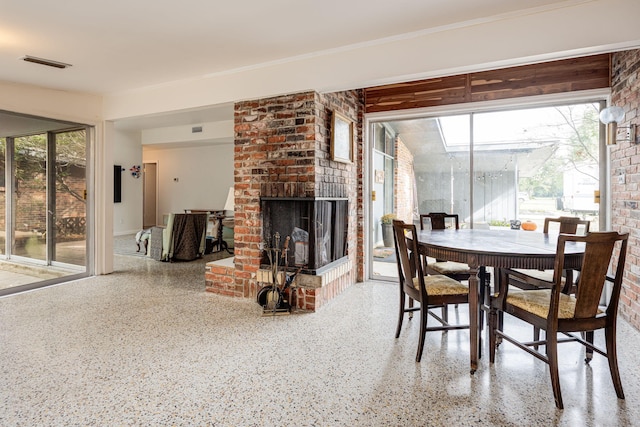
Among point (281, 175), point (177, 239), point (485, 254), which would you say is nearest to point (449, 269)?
point (485, 254)

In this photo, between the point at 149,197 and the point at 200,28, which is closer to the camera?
the point at 200,28

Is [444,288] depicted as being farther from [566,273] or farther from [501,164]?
[501,164]

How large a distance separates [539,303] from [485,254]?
0.39 meters

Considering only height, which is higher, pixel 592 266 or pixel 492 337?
pixel 592 266

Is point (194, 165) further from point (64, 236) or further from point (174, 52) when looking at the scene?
point (174, 52)

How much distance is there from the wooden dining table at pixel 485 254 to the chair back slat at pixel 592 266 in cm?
19

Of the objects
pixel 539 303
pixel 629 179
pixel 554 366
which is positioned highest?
pixel 629 179

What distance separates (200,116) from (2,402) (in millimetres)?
6094

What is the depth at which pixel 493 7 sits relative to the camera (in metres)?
2.50

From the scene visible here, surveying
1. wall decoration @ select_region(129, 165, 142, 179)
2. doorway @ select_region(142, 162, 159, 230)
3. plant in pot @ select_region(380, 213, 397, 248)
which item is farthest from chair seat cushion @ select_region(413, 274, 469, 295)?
doorway @ select_region(142, 162, 159, 230)

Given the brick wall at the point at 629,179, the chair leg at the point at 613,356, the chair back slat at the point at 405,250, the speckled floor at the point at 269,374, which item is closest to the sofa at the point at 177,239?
the speckled floor at the point at 269,374

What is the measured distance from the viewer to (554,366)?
6.29 ft

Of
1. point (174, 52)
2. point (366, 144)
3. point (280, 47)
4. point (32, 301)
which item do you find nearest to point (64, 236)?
point (32, 301)

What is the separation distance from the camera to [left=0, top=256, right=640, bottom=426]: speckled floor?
71.2 inches
